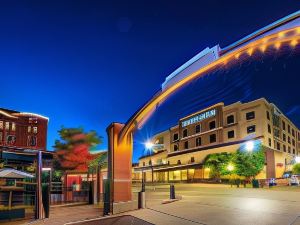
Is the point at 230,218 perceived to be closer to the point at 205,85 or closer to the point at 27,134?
the point at 205,85

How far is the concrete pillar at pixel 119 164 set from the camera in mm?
16906

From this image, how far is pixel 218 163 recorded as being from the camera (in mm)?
50094

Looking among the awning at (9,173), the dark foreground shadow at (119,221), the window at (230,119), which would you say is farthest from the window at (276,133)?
the dark foreground shadow at (119,221)

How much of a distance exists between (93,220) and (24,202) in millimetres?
6946

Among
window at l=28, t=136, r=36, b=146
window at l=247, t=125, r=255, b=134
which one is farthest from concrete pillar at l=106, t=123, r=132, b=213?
window at l=28, t=136, r=36, b=146

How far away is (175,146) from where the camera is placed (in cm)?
7025

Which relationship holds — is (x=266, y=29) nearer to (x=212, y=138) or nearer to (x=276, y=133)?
(x=276, y=133)

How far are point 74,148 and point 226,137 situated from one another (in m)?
24.0

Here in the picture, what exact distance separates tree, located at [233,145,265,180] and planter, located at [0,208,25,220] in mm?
33487

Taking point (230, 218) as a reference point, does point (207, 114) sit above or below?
above

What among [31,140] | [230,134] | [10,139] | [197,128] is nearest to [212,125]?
[197,128]

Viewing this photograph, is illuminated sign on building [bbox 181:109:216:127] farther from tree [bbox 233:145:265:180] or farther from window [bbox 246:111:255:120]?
tree [bbox 233:145:265:180]

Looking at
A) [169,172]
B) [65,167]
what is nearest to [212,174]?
[169,172]

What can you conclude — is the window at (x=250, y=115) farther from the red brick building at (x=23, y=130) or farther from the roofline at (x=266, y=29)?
the roofline at (x=266, y=29)
